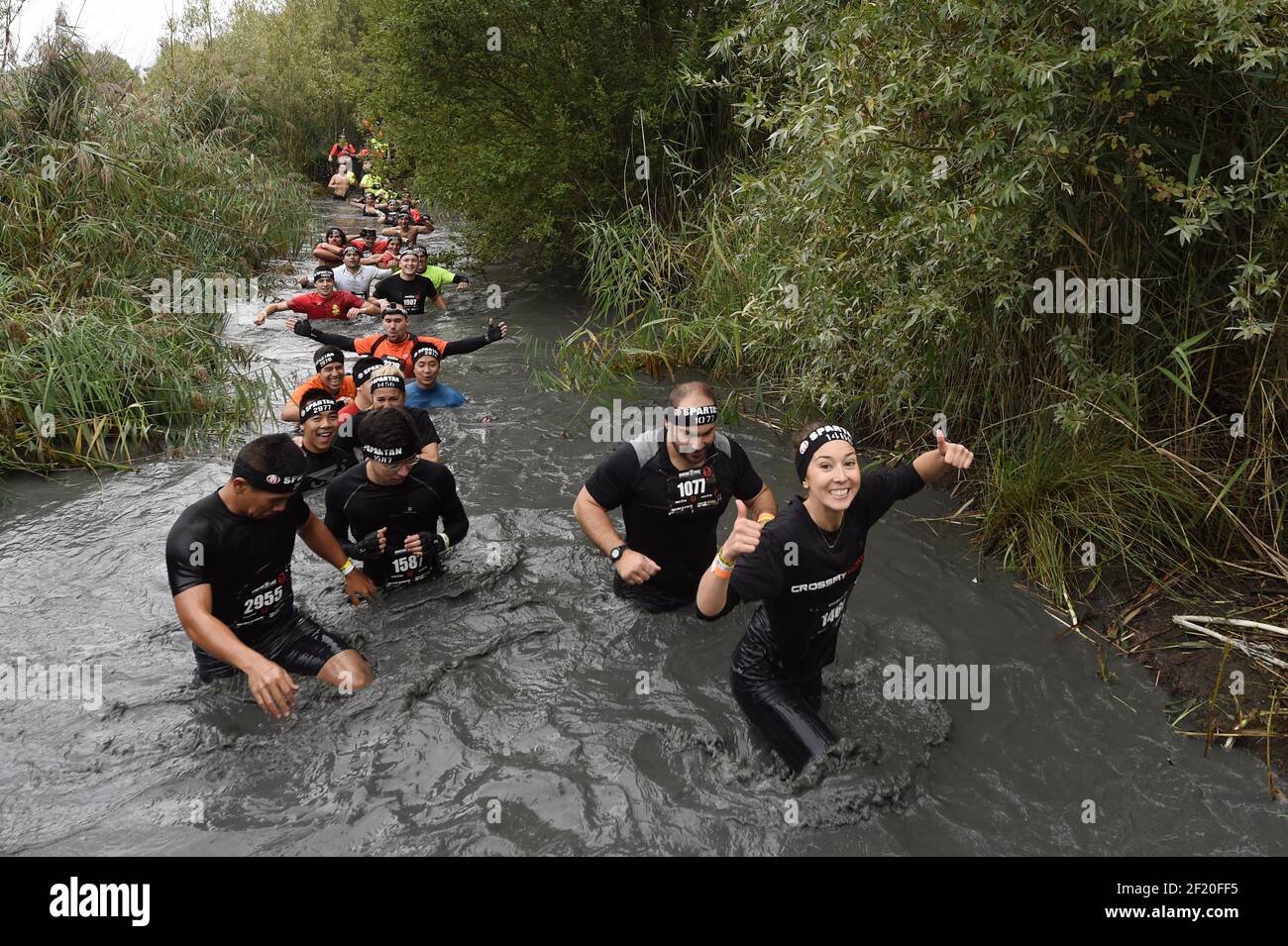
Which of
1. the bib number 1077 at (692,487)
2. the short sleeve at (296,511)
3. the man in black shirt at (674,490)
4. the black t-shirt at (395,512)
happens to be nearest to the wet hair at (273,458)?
the short sleeve at (296,511)

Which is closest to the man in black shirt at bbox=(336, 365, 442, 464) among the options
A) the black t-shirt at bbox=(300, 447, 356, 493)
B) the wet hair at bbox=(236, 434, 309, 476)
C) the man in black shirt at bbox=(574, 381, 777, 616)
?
the black t-shirt at bbox=(300, 447, 356, 493)

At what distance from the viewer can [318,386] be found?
819cm

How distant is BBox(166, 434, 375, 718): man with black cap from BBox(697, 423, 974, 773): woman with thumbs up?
2.18 m

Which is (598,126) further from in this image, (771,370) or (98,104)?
(98,104)

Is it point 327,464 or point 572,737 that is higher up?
point 327,464

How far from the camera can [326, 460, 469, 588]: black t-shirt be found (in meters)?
5.96

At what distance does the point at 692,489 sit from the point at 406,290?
8.43 m

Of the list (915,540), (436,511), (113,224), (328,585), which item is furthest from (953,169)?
(113,224)

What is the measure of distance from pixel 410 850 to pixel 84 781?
1.83m

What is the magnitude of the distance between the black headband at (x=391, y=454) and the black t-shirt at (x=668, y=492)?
1120 mm

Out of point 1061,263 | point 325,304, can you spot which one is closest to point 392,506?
point 1061,263

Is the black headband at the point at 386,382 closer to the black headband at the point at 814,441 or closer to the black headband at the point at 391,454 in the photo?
the black headband at the point at 391,454

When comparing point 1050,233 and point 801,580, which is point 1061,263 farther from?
point 801,580

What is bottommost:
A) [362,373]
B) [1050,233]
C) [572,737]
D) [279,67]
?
[572,737]
